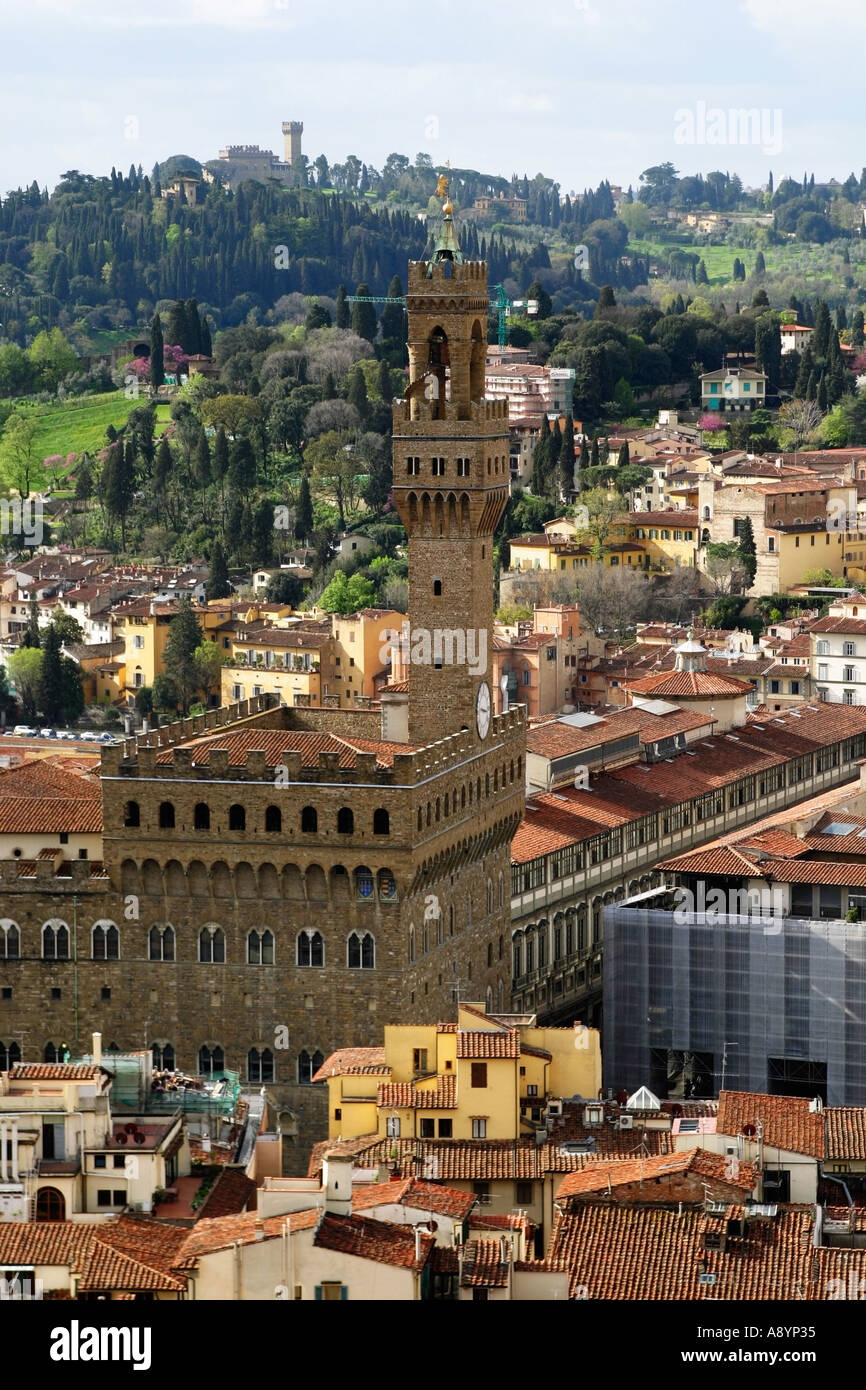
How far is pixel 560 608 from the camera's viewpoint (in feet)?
349

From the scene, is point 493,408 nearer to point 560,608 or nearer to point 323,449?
point 560,608

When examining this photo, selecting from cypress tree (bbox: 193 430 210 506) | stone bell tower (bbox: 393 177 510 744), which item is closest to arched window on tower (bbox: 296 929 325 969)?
stone bell tower (bbox: 393 177 510 744)

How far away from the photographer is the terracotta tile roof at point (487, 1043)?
42.9 m

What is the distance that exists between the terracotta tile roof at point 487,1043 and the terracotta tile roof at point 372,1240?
8305mm

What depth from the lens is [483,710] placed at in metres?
52.9

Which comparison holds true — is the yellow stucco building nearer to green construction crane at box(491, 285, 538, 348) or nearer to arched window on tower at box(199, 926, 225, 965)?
arched window on tower at box(199, 926, 225, 965)

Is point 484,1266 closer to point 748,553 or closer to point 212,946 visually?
point 212,946

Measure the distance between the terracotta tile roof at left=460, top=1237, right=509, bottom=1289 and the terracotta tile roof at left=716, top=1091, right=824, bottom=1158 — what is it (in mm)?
6738

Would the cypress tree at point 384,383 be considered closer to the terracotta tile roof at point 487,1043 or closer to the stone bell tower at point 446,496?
the stone bell tower at point 446,496

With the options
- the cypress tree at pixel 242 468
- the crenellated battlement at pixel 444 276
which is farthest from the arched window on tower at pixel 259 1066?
the cypress tree at pixel 242 468

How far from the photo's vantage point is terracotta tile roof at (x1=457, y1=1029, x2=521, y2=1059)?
42875 millimetres
